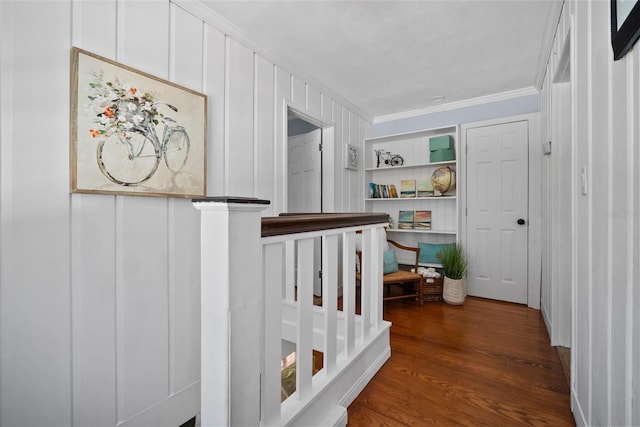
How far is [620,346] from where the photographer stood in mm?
876

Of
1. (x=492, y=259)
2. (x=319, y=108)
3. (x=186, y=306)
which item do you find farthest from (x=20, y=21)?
(x=492, y=259)

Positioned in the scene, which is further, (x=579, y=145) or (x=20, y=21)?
(x=579, y=145)

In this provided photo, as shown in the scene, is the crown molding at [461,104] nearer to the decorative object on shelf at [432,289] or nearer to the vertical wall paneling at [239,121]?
the decorative object on shelf at [432,289]

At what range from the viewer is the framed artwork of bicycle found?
1366 millimetres

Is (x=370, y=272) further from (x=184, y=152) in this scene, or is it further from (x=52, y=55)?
(x=52, y=55)

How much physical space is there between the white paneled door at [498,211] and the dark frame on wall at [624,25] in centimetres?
265

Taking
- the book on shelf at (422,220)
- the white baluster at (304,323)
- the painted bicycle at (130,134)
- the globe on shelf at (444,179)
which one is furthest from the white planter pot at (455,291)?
the painted bicycle at (130,134)

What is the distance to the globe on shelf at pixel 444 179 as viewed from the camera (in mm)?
3521

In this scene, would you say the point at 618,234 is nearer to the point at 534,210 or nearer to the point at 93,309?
the point at 93,309

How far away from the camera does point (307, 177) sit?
3.55 meters

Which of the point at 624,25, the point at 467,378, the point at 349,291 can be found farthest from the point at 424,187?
the point at 624,25

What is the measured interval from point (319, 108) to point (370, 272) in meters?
1.99

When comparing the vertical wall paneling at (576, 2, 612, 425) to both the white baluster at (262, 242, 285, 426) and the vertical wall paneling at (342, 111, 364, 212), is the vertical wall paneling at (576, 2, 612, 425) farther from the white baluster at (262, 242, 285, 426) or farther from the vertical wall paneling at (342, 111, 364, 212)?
the vertical wall paneling at (342, 111, 364, 212)

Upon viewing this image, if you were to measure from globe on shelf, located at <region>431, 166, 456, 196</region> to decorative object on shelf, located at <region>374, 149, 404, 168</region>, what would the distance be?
545 mm
